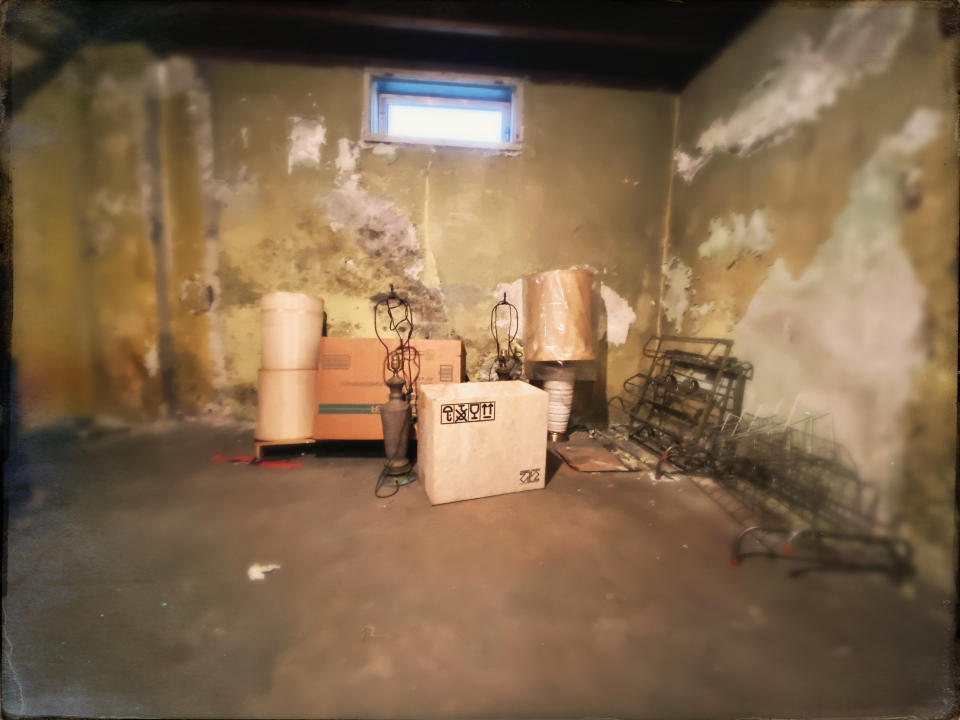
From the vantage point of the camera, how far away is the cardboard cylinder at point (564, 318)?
2.32m

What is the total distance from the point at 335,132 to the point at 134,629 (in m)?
3.01

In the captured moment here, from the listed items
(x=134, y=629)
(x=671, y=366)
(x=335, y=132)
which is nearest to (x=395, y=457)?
(x=134, y=629)

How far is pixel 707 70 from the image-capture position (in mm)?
2359

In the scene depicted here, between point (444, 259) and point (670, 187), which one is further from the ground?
point (670, 187)

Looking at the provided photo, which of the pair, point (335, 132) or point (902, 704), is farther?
point (335, 132)

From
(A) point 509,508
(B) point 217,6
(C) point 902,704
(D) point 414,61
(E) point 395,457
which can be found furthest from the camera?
(D) point 414,61

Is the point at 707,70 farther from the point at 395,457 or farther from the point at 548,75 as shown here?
the point at 395,457

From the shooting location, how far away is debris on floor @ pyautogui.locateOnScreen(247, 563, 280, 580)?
1.16 metres

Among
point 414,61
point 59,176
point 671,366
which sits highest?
point 414,61

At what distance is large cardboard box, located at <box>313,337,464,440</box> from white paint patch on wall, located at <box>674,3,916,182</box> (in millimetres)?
2476

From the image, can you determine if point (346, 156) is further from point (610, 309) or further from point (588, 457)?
point (588, 457)

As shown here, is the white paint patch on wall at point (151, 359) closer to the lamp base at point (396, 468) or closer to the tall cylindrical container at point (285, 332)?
the tall cylindrical container at point (285, 332)

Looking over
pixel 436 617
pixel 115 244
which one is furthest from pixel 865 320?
pixel 115 244

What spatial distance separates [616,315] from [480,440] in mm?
1849
